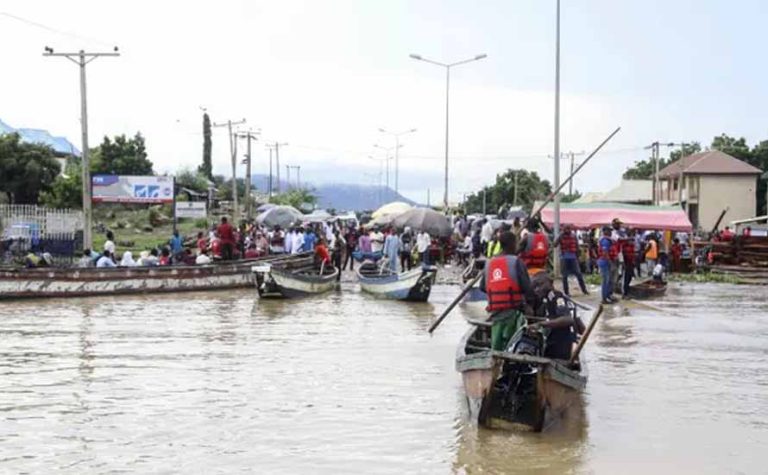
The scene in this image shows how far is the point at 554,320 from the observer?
33.4 feet

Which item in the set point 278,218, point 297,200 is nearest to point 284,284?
point 278,218

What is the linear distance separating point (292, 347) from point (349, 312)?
5.39 metres

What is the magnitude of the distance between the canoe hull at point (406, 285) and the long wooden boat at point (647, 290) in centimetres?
490

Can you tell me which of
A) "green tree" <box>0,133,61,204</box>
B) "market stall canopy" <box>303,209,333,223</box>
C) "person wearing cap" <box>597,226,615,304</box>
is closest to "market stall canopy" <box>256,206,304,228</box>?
"market stall canopy" <box>303,209,333,223</box>

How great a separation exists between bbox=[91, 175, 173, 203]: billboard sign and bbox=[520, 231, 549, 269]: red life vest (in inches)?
1117

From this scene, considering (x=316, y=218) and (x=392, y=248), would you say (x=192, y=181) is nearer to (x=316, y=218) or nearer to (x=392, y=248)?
(x=316, y=218)

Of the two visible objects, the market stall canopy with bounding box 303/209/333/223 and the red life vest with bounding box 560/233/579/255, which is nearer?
the red life vest with bounding box 560/233/579/255

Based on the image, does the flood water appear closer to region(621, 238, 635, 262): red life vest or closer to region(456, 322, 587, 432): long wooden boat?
region(456, 322, 587, 432): long wooden boat

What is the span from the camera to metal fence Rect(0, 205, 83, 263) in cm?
A: 3086

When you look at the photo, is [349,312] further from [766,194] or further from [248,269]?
[766,194]

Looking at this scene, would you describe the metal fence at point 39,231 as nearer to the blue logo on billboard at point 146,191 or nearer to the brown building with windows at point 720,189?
the blue logo on billboard at point 146,191

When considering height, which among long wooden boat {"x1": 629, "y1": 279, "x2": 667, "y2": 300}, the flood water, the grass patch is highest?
long wooden boat {"x1": 629, "y1": 279, "x2": 667, "y2": 300}

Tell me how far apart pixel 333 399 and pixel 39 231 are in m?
25.1

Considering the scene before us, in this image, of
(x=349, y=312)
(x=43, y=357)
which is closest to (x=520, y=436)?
(x=43, y=357)
